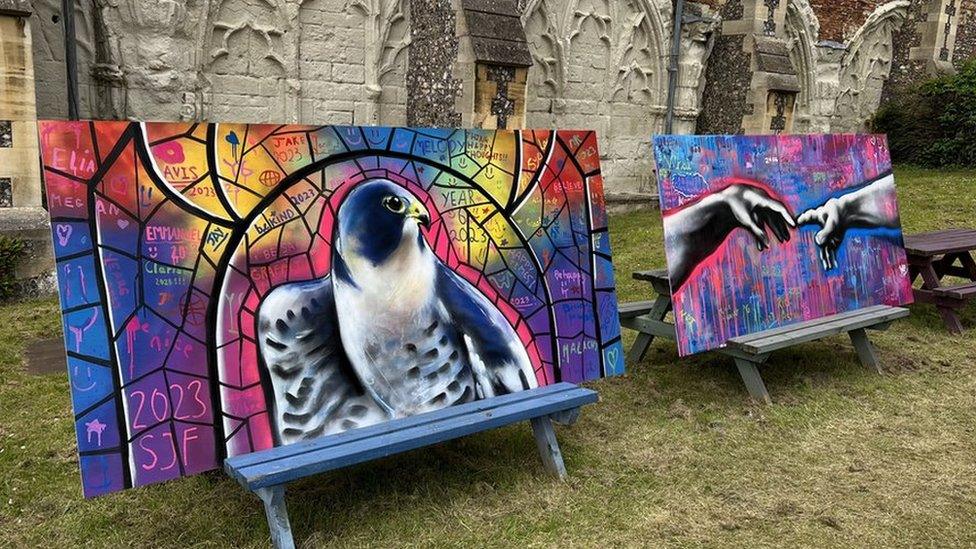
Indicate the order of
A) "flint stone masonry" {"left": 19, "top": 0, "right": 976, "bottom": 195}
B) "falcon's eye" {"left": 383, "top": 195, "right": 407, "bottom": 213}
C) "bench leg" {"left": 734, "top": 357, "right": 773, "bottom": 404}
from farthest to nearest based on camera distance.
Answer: "flint stone masonry" {"left": 19, "top": 0, "right": 976, "bottom": 195}, "bench leg" {"left": 734, "top": 357, "right": 773, "bottom": 404}, "falcon's eye" {"left": 383, "top": 195, "right": 407, "bottom": 213}

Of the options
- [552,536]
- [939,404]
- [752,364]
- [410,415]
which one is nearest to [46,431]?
[410,415]

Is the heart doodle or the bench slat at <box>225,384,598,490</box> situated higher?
the heart doodle

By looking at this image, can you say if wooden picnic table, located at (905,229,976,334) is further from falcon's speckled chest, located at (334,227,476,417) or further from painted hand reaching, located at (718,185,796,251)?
falcon's speckled chest, located at (334,227,476,417)

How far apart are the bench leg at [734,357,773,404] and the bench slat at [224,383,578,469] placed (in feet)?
5.02

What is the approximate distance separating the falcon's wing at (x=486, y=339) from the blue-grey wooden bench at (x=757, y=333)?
Answer: 60.1 inches

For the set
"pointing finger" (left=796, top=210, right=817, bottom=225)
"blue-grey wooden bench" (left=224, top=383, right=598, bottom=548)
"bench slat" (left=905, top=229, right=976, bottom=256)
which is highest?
"pointing finger" (left=796, top=210, right=817, bottom=225)

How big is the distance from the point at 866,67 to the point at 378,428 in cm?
1758

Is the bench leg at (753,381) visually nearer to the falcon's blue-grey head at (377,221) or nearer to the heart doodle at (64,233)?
the falcon's blue-grey head at (377,221)

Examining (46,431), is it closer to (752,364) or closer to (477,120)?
(752,364)

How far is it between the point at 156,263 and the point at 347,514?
140cm

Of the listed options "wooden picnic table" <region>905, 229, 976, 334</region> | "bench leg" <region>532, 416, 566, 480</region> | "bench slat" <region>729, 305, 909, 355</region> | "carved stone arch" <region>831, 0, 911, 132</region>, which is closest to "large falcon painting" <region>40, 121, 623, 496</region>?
"bench leg" <region>532, 416, 566, 480</region>

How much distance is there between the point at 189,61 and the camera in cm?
898

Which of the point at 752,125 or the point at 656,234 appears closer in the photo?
the point at 656,234

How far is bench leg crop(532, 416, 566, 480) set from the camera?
374 cm
